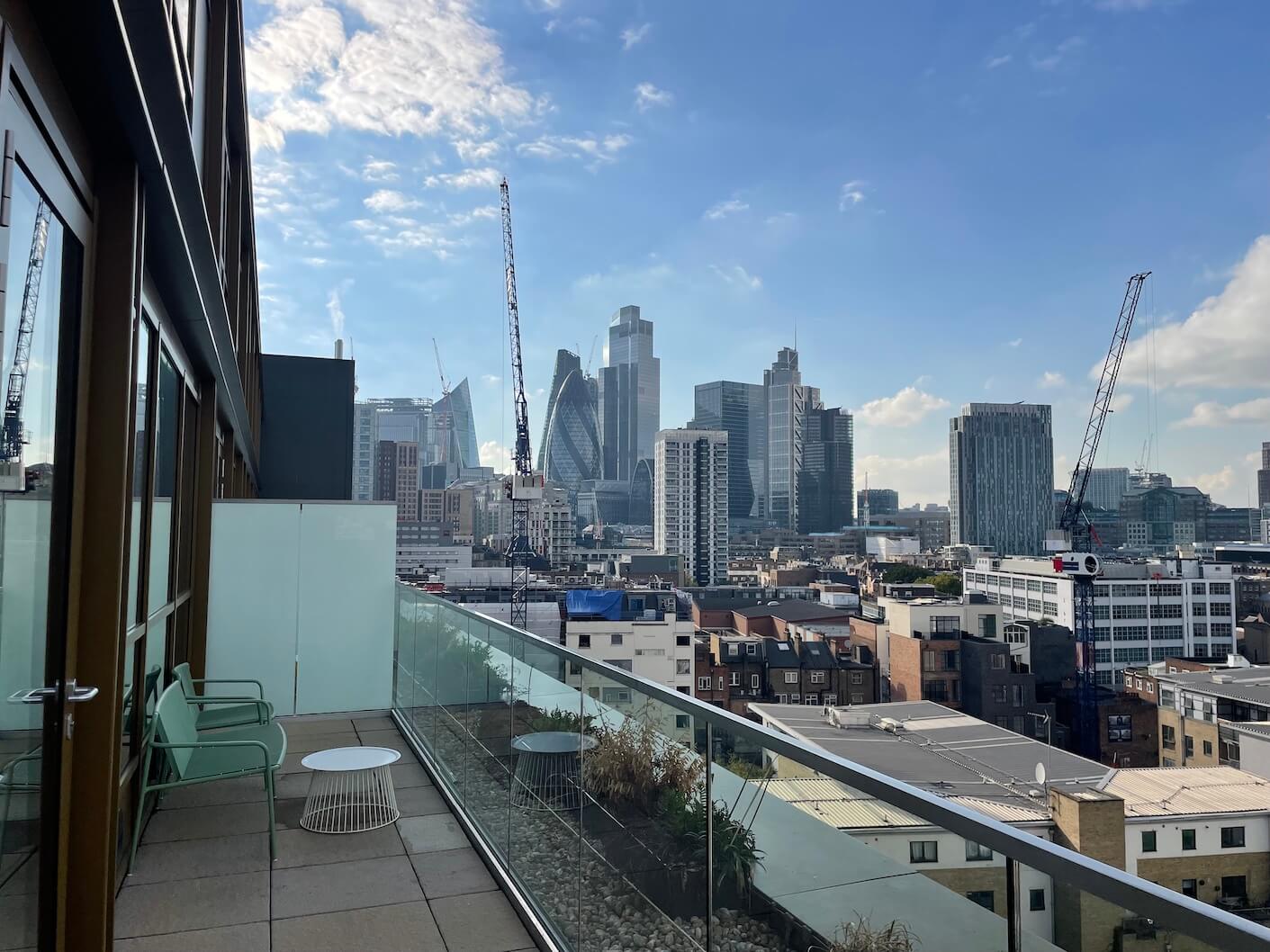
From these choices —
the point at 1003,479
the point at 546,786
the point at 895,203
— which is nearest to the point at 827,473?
the point at 1003,479

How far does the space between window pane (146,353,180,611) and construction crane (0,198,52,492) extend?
196 cm

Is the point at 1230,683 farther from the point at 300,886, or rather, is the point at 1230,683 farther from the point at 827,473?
the point at 827,473

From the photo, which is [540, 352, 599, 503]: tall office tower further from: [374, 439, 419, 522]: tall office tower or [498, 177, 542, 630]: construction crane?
[498, 177, 542, 630]: construction crane

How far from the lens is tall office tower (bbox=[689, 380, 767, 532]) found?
153625 millimetres

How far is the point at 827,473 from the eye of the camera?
156375 millimetres

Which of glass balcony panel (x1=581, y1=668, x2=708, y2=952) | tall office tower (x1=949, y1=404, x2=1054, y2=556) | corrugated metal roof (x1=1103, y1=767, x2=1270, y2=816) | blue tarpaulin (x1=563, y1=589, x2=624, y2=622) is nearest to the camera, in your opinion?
corrugated metal roof (x1=1103, y1=767, x2=1270, y2=816)

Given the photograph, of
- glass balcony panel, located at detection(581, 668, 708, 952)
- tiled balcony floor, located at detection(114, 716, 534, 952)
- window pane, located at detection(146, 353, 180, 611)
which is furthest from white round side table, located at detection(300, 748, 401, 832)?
glass balcony panel, located at detection(581, 668, 708, 952)

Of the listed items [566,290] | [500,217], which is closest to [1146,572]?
[500,217]

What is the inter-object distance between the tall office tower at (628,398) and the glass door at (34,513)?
152 m

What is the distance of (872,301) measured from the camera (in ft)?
341

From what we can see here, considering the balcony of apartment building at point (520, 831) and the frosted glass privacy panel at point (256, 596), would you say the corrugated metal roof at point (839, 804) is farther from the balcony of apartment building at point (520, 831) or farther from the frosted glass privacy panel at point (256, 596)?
the frosted glass privacy panel at point (256, 596)

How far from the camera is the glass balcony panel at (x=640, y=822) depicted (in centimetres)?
224

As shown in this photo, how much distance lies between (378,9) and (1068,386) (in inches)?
4856

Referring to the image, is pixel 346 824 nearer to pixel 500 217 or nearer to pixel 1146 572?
pixel 1146 572
